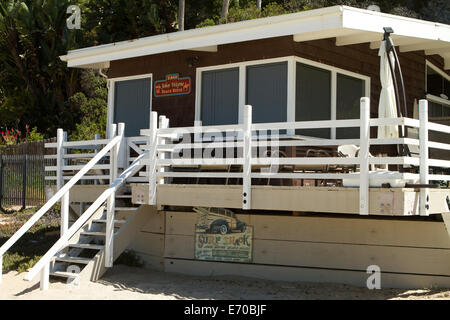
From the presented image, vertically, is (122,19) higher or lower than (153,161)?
higher

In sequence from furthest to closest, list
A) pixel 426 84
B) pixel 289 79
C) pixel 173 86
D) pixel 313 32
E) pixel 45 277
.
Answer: pixel 426 84
pixel 173 86
pixel 289 79
pixel 313 32
pixel 45 277

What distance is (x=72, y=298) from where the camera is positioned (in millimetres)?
7750

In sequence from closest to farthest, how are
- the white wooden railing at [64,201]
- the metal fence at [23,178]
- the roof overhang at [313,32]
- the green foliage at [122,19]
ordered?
the white wooden railing at [64,201]
the roof overhang at [313,32]
the metal fence at [23,178]
the green foliage at [122,19]

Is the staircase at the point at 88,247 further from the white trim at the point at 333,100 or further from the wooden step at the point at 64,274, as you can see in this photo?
the white trim at the point at 333,100

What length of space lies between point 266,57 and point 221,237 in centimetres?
321

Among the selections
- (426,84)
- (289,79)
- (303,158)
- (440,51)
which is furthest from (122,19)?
(303,158)

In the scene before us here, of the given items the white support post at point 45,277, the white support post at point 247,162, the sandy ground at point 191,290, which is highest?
the white support post at point 247,162

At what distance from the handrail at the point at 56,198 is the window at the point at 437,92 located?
7.13 meters

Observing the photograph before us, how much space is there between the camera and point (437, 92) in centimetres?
1321

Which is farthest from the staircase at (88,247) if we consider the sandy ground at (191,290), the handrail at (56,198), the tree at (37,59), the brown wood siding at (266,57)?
the tree at (37,59)

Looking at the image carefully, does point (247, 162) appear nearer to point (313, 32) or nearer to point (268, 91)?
point (268, 91)

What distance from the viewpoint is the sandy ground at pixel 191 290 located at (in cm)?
791
